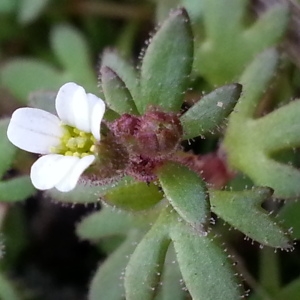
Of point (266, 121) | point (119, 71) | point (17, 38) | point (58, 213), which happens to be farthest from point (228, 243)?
point (17, 38)

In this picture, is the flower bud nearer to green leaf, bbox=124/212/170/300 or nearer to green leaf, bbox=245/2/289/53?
green leaf, bbox=124/212/170/300

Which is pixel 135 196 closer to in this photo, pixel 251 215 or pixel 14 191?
pixel 251 215

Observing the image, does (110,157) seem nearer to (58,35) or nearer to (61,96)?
(61,96)

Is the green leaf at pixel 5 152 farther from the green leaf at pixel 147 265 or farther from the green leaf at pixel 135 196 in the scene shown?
the green leaf at pixel 147 265

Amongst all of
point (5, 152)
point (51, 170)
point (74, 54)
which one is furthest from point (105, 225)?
point (74, 54)

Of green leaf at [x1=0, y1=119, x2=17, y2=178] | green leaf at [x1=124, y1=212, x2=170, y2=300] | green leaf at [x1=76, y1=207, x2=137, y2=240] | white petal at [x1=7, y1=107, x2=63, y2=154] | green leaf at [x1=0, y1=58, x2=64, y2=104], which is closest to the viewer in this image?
white petal at [x1=7, y1=107, x2=63, y2=154]

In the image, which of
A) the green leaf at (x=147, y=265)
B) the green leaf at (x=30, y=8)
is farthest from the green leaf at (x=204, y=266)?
the green leaf at (x=30, y=8)

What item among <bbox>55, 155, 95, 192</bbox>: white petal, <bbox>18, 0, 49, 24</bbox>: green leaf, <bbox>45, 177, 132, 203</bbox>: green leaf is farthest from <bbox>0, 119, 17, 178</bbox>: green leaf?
<bbox>18, 0, 49, 24</bbox>: green leaf
